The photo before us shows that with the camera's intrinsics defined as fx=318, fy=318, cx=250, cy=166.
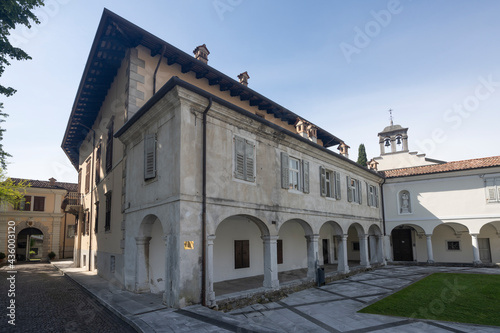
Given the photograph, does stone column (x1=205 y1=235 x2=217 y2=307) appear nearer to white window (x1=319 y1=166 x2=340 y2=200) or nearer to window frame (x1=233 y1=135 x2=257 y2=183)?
window frame (x1=233 y1=135 x2=257 y2=183)

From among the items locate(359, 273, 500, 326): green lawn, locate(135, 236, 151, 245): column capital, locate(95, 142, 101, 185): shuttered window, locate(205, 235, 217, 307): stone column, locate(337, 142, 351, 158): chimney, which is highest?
locate(337, 142, 351, 158): chimney

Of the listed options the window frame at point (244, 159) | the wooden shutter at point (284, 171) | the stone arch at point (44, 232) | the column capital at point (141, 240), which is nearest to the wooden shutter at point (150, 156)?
the column capital at point (141, 240)

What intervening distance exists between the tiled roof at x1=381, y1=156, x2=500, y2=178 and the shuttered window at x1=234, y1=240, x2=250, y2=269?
14.9 m

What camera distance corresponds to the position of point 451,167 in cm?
2300

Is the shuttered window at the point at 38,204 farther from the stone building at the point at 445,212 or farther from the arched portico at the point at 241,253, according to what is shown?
the stone building at the point at 445,212

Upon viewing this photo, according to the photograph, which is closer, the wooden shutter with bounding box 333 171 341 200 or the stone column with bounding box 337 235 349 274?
the stone column with bounding box 337 235 349 274

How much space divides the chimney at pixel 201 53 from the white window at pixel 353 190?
427 inches

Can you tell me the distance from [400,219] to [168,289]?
67.8 ft

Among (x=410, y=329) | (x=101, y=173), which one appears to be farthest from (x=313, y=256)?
(x=101, y=173)

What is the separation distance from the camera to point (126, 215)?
12.7 meters

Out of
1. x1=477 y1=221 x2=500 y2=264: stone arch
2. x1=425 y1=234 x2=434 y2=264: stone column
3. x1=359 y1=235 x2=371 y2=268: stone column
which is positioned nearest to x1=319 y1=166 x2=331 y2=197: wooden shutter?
x1=359 y1=235 x2=371 y2=268: stone column

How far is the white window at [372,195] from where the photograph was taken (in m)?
22.3

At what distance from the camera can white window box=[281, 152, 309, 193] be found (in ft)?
43.9

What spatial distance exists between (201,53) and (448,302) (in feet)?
48.3
